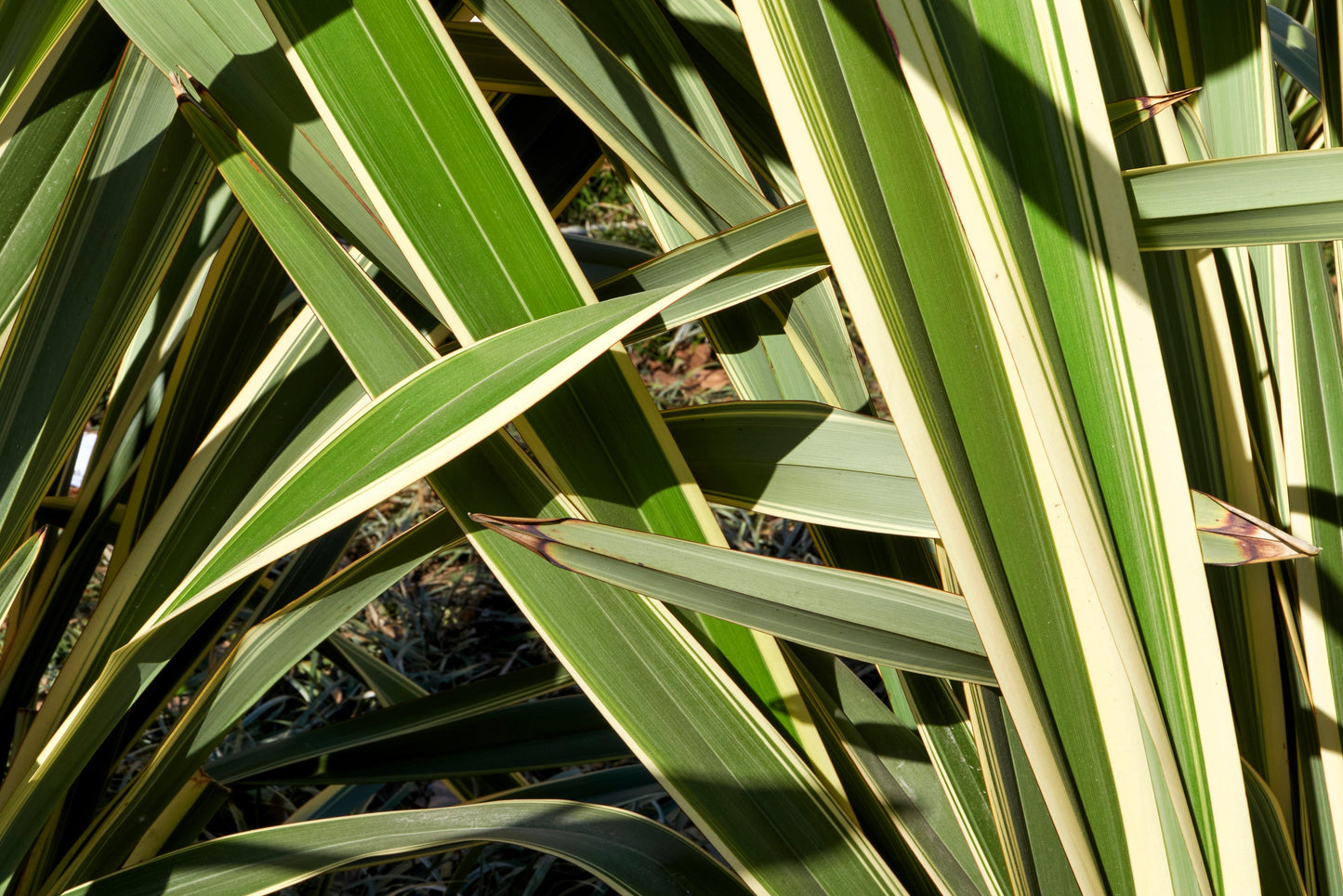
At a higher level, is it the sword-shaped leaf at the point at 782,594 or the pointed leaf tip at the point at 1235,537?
the sword-shaped leaf at the point at 782,594

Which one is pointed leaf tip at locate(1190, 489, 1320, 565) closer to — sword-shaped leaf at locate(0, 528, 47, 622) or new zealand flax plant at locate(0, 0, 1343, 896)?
new zealand flax plant at locate(0, 0, 1343, 896)

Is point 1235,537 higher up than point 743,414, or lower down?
lower down

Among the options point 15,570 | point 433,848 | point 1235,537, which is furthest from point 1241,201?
point 15,570

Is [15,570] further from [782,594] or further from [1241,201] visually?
[1241,201]

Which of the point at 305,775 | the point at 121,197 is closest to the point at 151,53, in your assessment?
the point at 121,197

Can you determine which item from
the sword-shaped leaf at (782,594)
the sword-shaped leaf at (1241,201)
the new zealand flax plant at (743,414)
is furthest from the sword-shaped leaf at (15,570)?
the sword-shaped leaf at (1241,201)

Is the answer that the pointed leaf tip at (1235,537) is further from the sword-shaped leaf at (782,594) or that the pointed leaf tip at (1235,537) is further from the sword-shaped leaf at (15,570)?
the sword-shaped leaf at (15,570)

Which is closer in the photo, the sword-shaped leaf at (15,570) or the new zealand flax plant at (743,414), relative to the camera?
the new zealand flax plant at (743,414)

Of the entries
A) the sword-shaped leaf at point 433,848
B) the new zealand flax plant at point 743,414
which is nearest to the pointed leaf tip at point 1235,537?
the new zealand flax plant at point 743,414

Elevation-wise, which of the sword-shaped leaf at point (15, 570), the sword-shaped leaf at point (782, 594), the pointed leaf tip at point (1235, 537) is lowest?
the pointed leaf tip at point (1235, 537)
